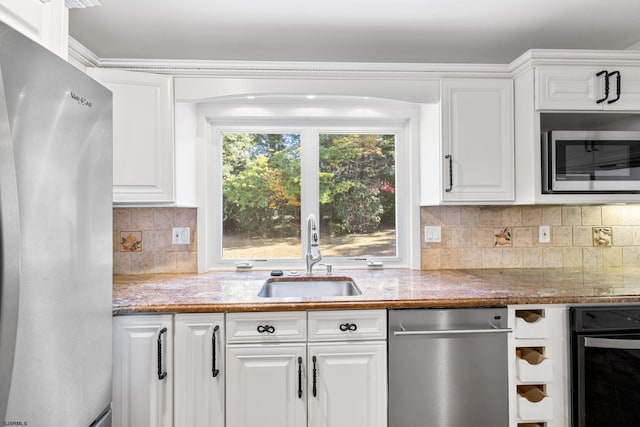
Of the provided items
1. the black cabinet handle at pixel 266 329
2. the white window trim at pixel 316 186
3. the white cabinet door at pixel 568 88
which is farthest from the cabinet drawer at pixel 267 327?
the white cabinet door at pixel 568 88

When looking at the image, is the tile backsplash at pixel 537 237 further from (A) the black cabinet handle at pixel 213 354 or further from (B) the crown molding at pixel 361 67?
(A) the black cabinet handle at pixel 213 354

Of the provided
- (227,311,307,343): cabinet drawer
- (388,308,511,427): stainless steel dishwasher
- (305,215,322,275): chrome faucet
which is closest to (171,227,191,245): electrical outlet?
(305,215,322,275): chrome faucet

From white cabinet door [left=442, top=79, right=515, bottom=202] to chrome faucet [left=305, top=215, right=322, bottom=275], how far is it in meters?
0.77

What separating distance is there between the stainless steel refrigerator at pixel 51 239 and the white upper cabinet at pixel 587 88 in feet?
6.78

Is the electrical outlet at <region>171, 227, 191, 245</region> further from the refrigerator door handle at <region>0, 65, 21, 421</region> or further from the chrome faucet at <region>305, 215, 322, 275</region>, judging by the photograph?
the refrigerator door handle at <region>0, 65, 21, 421</region>

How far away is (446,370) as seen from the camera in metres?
1.58

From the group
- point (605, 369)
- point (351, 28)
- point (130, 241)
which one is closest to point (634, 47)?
point (351, 28)

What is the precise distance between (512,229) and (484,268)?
1.05 ft

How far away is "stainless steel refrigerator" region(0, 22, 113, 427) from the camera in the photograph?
2.13 feet

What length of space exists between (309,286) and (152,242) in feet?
3.41

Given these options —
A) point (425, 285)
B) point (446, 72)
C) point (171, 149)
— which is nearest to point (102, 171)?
point (171, 149)

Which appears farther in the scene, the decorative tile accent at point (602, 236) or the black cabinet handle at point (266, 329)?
the decorative tile accent at point (602, 236)

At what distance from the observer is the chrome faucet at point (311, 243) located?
2.15 m

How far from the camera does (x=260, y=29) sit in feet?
6.11
